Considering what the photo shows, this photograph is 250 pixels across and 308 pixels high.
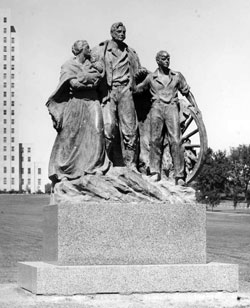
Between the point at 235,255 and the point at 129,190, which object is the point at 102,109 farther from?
the point at 235,255

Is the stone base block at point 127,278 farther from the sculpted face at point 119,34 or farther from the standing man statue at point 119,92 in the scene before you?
the sculpted face at point 119,34

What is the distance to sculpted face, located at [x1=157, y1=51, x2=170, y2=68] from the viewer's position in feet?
44.0

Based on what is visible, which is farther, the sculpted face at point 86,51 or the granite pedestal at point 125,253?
the sculpted face at point 86,51

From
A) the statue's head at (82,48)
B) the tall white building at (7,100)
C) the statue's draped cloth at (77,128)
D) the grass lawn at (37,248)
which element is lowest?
the grass lawn at (37,248)

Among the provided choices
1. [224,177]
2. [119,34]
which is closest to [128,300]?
[119,34]

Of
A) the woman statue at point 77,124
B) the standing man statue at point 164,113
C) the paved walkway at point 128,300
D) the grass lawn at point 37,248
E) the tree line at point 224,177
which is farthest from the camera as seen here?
the tree line at point 224,177

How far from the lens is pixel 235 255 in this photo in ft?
72.2

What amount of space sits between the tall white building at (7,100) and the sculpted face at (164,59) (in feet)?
403

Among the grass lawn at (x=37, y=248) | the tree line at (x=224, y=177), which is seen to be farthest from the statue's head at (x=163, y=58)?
the tree line at (x=224, y=177)

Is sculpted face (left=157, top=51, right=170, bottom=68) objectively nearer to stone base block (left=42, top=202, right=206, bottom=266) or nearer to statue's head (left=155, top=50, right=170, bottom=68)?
statue's head (left=155, top=50, right=170, bottom=68)

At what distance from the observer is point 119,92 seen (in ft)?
43.7

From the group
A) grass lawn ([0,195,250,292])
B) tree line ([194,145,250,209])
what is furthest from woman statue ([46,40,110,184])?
tree line ([194,145,250,209])

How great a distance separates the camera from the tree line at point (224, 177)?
72.2 m

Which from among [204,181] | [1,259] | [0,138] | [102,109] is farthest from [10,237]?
[0,138]
